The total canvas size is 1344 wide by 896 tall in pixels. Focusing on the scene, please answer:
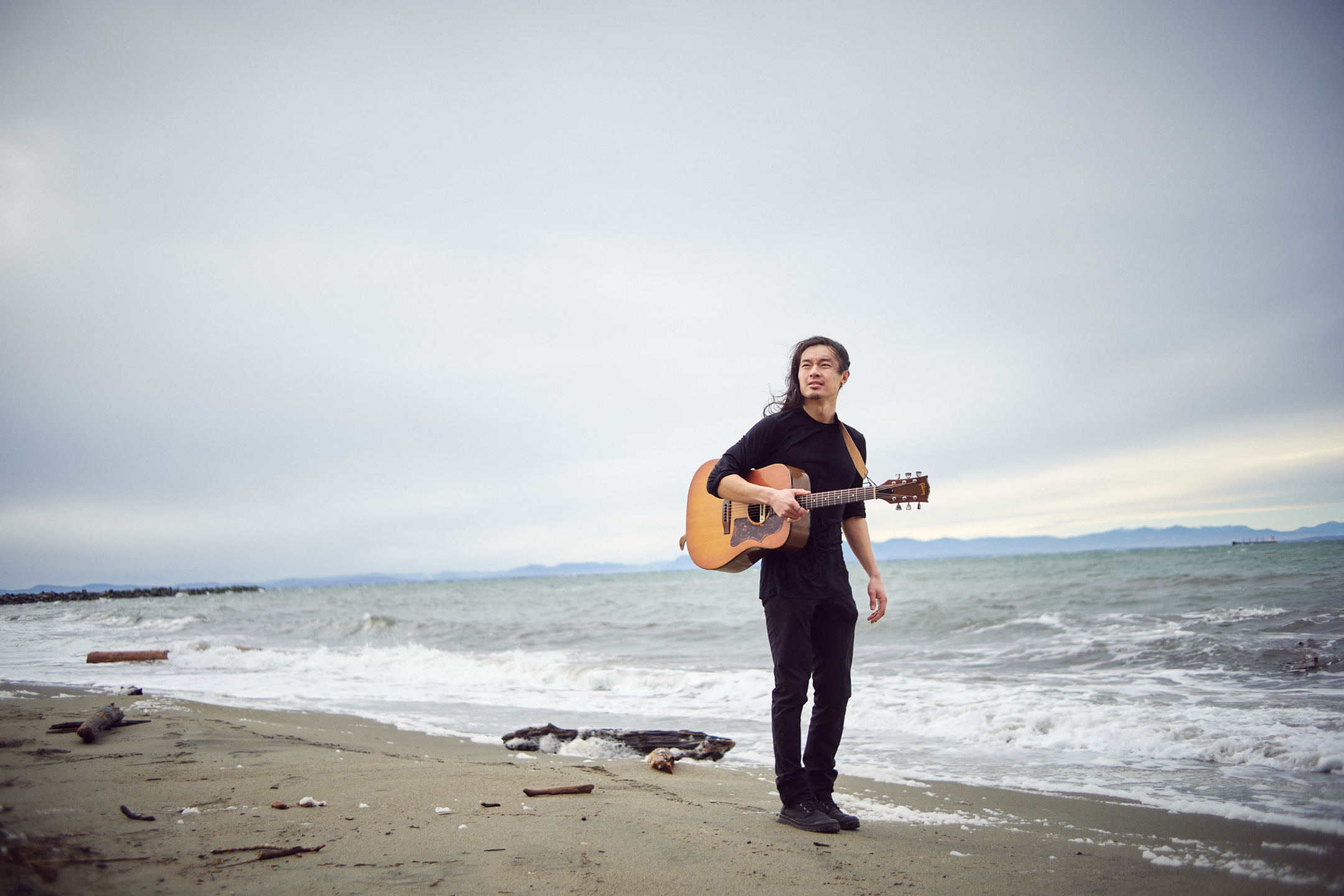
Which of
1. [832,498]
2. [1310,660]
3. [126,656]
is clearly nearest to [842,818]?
[832,498]

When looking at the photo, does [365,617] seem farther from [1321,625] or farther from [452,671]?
[1321,625]

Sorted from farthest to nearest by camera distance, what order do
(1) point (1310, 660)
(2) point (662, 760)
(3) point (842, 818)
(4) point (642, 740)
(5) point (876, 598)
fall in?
(1) point (1310, 660) → (4) point (642, 740) → (2) point (662, 760) → (5) point (876, 598) → (3) point (842, 818)

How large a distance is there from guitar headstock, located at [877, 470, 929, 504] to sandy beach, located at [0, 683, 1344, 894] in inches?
61.4

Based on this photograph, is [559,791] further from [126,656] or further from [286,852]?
[126,656]

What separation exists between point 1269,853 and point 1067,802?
1098 mm

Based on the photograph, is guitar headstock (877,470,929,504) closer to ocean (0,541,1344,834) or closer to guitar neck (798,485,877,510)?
guitar neck (798,485,877,510)

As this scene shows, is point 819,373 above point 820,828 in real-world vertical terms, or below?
above

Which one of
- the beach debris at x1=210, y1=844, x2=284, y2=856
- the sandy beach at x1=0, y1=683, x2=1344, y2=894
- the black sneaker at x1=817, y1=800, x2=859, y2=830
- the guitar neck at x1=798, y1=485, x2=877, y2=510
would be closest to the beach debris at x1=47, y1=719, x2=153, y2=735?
the sandy beach at x1=0, y1=683, x2=1344, y2=894

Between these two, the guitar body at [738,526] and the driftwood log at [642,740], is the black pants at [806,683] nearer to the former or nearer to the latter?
the guitar body at [738,526]

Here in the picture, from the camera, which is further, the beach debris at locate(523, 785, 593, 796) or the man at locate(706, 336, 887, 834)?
the beach debris at locate(523, 785, 593, 796)

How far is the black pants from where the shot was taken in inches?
127

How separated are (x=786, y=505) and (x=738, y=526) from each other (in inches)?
18.8

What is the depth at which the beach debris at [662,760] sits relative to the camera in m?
4.59

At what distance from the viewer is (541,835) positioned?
109 inches
